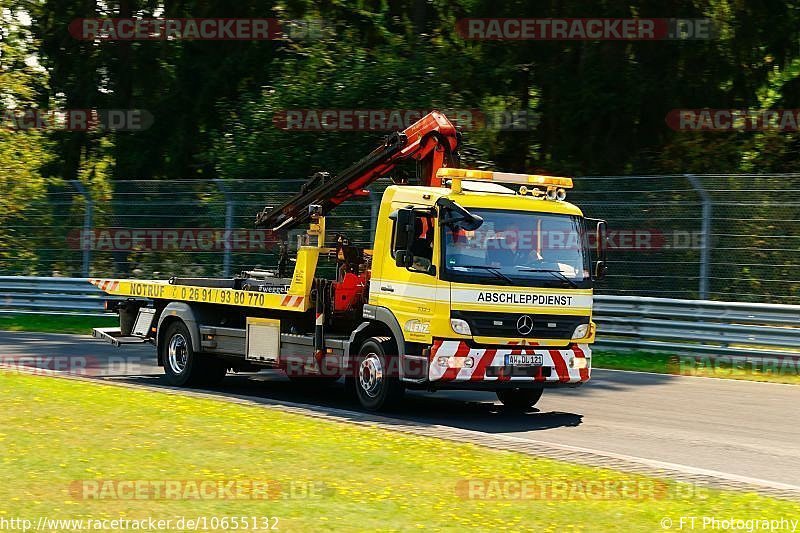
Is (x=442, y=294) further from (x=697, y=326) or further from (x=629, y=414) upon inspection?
(x=697, y=326)

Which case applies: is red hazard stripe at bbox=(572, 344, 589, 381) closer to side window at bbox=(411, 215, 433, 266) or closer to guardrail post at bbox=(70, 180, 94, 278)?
side window at bbox=(411, 215, 433, 266)

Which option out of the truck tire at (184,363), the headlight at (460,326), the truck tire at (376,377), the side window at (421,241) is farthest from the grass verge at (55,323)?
the headlight at (460,326)

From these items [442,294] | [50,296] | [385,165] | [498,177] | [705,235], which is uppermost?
[385,165]

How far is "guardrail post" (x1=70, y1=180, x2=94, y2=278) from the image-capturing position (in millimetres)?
25266

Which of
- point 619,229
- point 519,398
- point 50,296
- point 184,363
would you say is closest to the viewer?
point 519,398

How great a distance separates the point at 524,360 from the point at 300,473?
14.4ft

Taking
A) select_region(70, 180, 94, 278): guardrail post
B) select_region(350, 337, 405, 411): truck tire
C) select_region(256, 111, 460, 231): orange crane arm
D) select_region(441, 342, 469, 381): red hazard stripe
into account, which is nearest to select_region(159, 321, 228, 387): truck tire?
select_region(256, 111, 460, 231): orange crane arm

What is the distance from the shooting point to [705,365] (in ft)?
59.9

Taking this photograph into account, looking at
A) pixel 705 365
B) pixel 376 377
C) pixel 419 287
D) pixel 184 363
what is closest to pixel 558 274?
pixel 419 287

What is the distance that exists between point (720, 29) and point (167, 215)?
12167 millimetres

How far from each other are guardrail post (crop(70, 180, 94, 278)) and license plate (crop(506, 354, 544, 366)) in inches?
582

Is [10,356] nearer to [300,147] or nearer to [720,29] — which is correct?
[300,147]

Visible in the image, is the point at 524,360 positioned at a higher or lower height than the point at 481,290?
lower

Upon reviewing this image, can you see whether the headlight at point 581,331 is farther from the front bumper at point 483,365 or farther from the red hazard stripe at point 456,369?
the red hazard stripe at point 456,369
